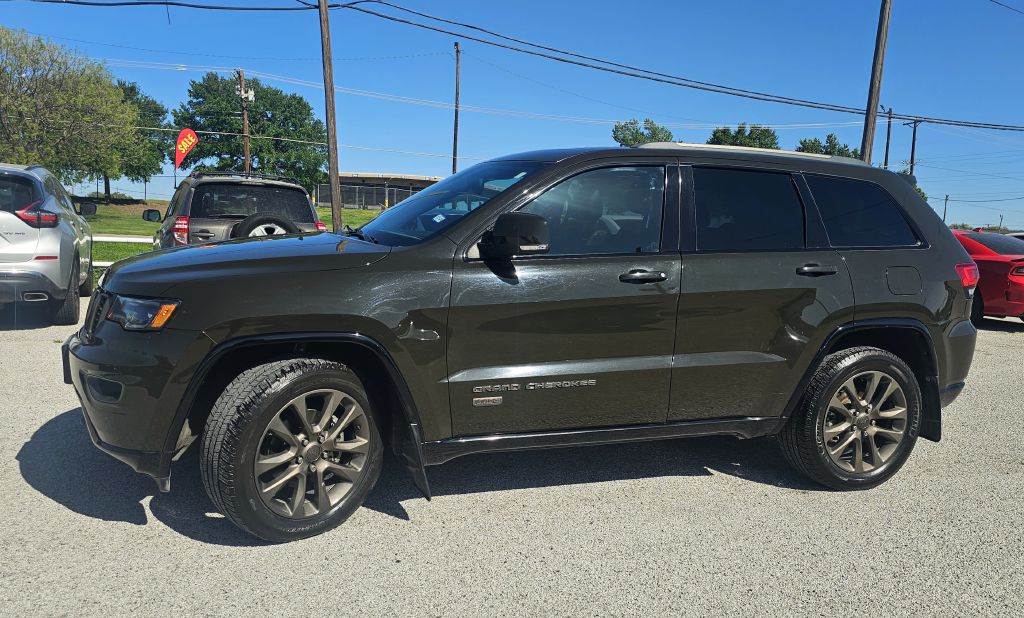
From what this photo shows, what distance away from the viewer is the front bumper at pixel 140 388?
2895mm

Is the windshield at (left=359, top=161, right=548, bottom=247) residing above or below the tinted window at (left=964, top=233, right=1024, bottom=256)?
above

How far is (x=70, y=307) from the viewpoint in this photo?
7.82 metres

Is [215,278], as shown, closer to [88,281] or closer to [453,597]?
[453,597]

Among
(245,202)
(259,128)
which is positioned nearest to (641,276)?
(245,202)

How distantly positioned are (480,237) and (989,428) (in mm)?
4428

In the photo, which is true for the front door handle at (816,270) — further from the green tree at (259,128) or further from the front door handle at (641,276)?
the green tree at (259,128)

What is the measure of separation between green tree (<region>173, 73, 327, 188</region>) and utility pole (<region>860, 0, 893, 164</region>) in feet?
222

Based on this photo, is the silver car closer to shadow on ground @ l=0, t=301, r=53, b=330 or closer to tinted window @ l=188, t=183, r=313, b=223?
shadow on ground @ l=0, t=301, r=53, b=330

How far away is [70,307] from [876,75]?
16714 mm

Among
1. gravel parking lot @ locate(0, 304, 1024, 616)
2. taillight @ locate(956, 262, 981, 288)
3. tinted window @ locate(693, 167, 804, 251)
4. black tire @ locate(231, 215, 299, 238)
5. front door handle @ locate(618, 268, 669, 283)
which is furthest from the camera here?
black tire @ locate(231, 215, 299, 238)

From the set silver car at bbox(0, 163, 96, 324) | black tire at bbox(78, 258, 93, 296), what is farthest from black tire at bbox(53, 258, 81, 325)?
black tire at bbox(78, 258, 93, 296)

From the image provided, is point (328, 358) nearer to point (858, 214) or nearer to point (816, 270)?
point (816, 270)

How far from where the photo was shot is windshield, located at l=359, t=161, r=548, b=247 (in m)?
3.53

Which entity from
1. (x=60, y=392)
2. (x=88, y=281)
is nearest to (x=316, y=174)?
(x=88, y=281)
